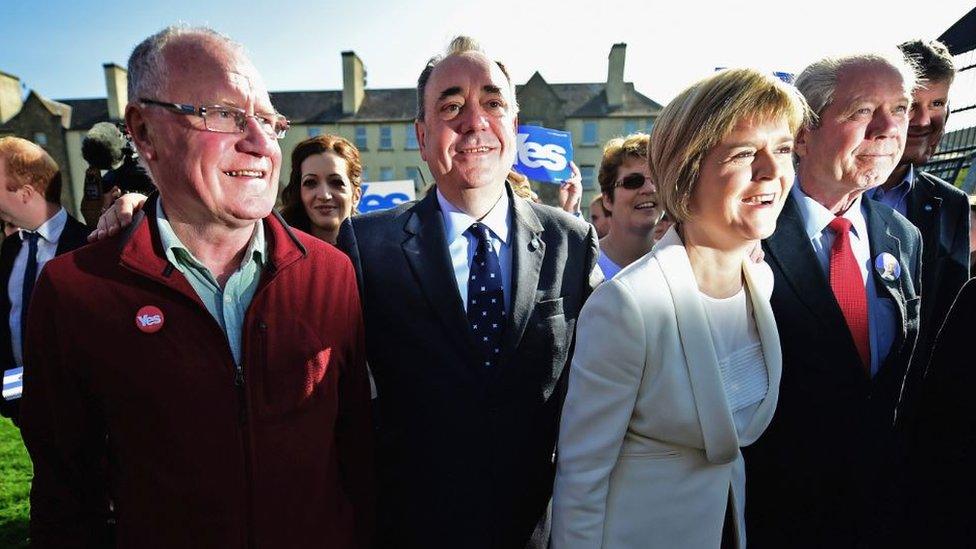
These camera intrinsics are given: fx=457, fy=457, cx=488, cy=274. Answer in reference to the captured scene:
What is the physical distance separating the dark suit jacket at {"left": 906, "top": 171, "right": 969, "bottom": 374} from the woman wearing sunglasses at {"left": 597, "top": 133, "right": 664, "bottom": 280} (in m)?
1.35

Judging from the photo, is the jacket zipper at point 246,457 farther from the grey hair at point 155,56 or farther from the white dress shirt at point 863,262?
the white dress shirt at point 863,262

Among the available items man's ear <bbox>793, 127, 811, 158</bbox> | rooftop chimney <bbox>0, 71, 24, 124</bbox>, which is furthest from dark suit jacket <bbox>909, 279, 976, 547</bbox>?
rooftop chimney <bbox>0, 71, 24, 124</bbox>

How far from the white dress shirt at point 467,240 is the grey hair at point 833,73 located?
1289 millimetres

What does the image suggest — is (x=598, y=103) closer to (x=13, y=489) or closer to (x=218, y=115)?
(x=13, y=489)

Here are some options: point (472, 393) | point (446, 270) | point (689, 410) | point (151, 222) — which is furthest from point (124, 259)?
point (689, 410)

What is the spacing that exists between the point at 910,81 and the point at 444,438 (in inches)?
89.8

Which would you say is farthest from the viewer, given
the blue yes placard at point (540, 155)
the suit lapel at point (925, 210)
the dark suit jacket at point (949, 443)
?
the blue yes placard at point (540, 155)

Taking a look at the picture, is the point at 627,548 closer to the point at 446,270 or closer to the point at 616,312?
the point at 616,312

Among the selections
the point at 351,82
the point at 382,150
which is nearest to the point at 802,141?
the point at 382,150

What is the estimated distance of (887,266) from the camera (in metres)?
1.86

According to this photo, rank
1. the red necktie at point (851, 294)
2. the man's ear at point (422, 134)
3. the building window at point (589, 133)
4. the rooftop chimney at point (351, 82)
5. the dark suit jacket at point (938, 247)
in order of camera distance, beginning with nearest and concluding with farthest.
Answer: the red necktie at point (851, 294)
the man's ear at point (422, 134)
the dark suit jacket at point (938, 247)
the building window at point (589, 133)
the rooftop chimney at point (351, 82)

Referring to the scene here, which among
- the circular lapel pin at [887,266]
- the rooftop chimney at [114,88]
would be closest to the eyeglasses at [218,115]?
the circular lapel pin at [887,266]

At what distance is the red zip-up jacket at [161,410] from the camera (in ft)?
4.22

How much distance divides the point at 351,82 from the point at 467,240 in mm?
36395
